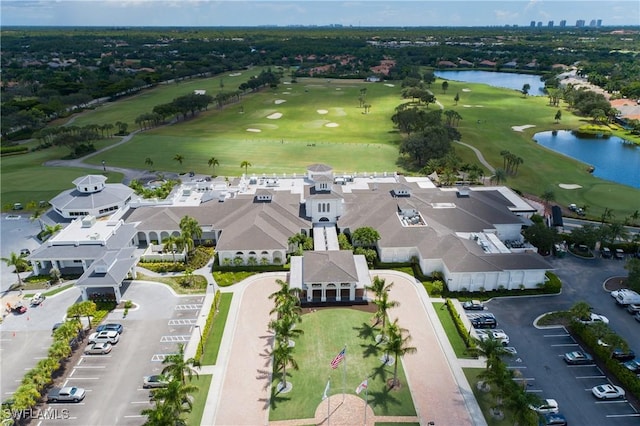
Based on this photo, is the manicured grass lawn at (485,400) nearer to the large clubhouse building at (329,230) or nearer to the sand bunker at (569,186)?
the large clubhouse building at (329,230)

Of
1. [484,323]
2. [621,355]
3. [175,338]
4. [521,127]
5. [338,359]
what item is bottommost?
[175,338]

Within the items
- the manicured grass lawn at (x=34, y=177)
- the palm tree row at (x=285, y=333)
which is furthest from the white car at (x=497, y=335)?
the manicured grass lawn at (x=34, y=177)

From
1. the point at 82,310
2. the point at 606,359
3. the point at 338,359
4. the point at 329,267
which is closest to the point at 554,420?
the point at 606,359

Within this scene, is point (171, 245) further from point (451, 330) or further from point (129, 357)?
point (451, 330)

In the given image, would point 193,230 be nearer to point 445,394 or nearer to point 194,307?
point 194,307

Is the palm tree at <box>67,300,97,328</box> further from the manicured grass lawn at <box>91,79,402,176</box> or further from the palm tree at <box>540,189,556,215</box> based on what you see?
the palm tree at <box>540,189,556,215</box>

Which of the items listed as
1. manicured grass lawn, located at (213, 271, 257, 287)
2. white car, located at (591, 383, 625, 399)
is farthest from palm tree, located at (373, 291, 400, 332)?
manicured grass lawn, located at (213, 271, 257, 287)
